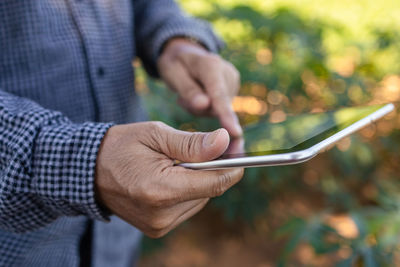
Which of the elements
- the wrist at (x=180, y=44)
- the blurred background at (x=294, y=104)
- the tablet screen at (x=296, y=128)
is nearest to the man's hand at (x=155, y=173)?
the tablet screen at (x=296, y=128)

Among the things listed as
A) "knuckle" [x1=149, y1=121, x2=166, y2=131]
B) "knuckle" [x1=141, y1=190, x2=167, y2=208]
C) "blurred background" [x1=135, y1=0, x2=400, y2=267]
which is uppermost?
"knuckle" [x1=149, y1=121, x2=166, y2=131]

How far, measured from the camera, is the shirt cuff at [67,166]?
1.79 ft

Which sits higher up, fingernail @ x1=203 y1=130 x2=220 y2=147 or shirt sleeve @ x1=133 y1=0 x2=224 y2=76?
fingernail @ x1=203 y1=130 x2=220 y2=147

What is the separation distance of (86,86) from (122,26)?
189 mm

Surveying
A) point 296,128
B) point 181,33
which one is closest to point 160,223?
point 296,128

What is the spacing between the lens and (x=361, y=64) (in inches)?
76.9

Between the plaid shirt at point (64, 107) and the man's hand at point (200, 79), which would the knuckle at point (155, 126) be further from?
the man's hand at point (200, 79)

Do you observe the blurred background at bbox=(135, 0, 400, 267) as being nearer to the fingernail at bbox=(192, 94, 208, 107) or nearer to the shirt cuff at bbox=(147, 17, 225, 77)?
the shirt cuff at bbox=(147, 17, 225, 77)

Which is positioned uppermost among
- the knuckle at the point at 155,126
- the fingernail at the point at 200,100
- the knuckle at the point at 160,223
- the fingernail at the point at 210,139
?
the fingernail at the point at 210,139

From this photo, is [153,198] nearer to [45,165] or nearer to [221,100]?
[45,165]

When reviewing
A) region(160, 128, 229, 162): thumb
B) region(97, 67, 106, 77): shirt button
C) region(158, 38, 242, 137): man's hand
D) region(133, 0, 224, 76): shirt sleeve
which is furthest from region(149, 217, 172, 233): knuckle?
region(133, 0, 224, 76): shirt sleeve

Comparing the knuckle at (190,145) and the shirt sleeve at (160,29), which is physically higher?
the knuckle at (190,145)

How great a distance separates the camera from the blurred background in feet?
5.57

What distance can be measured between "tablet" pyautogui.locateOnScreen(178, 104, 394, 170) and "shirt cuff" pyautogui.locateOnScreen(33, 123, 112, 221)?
138 millimetres
